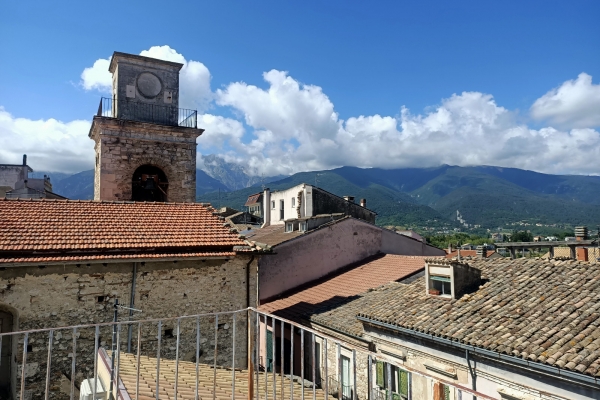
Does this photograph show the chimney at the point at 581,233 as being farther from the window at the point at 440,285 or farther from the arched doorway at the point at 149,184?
the arched doorway at the point at 149,184

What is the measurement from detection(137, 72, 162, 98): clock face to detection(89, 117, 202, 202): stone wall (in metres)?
1.50

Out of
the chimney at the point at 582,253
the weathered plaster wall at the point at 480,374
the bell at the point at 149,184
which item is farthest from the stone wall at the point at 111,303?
the chimney at the point at 582,253

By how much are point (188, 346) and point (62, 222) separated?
4.80 m

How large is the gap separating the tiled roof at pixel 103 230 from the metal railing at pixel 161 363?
1.91m

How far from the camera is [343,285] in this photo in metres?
18.4

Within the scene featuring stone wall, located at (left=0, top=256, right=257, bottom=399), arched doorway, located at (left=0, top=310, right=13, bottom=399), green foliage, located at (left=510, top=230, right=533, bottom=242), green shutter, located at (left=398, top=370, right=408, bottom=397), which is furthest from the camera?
green foliage, located at (left=510, top=230, right=533, bottom=242)

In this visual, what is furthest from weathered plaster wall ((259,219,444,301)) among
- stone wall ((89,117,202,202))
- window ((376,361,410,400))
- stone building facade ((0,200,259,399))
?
window ((376,361,410,400))

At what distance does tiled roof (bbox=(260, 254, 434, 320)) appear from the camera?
53.7ft

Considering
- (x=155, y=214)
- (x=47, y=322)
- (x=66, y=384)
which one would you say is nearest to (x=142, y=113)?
(x=155, y=214)

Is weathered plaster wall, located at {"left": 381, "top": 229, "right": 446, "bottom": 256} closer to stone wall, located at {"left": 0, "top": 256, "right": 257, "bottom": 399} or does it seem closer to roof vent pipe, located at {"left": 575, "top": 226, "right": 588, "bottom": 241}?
roof vent pipe, located at {"left": 575, "top": 226, "right": 588, "bottom": 241}

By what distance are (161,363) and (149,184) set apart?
9.91m

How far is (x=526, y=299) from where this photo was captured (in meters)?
9.95

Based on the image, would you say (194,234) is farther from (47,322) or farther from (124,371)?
(124,371)

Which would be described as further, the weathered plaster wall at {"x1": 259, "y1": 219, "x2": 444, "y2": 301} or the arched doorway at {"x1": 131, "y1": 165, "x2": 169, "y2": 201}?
the weathered plaster wall at {"x1": 259, "y1": 219, "x2": 444, "y2": 301}
